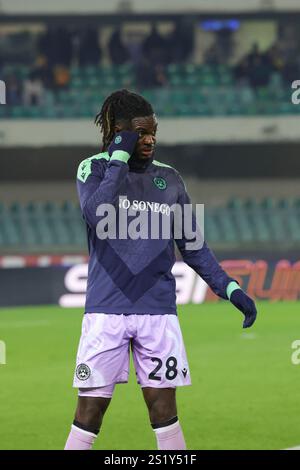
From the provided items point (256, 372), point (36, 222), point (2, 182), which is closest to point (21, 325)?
point (256, 372)

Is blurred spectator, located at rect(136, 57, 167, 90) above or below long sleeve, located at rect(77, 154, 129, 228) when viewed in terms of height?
below

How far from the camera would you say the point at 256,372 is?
12.7m

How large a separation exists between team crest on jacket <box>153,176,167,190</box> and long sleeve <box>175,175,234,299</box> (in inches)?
4.0

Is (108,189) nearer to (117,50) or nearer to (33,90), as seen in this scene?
(33,90)

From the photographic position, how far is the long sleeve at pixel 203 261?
5.80m

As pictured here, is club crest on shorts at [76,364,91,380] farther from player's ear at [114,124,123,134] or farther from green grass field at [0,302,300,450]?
green grass field at [0,302,300,450]

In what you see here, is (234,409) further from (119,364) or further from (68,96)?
(68,96)

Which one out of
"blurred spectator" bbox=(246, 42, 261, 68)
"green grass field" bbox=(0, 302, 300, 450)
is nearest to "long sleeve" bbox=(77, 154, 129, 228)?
"green grass field" bbox=(0, 302, 300, 450)

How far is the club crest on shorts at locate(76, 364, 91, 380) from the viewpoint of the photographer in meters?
5.53

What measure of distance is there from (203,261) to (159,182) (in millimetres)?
475

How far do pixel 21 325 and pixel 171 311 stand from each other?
13.2m

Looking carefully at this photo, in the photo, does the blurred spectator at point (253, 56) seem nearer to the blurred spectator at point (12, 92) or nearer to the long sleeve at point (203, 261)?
the blurred spectator at point (12, 92)

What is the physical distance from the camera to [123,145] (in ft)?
18.0

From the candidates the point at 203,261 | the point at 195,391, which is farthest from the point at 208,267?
the point at 195,391
